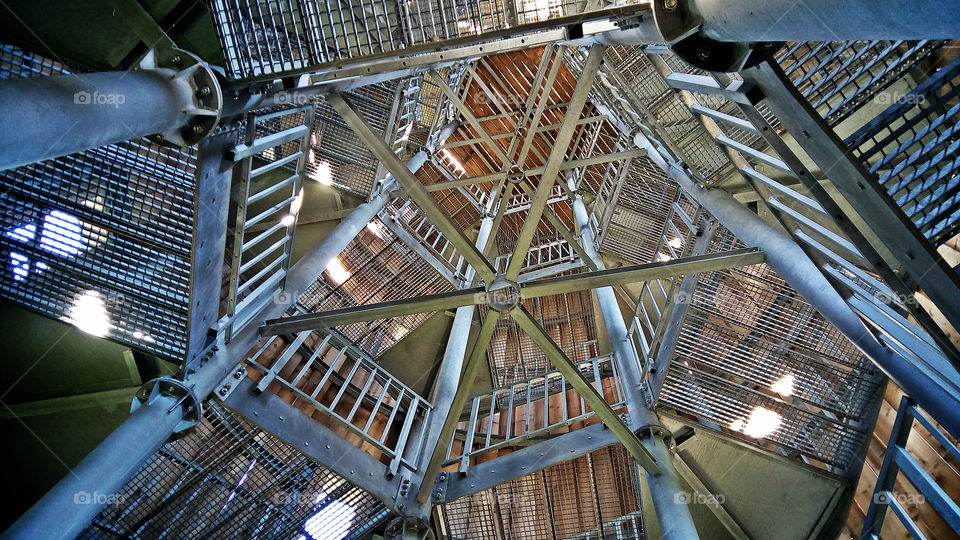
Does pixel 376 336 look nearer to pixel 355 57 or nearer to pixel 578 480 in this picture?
pixel 578 480

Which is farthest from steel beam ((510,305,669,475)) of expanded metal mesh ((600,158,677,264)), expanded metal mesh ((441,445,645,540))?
expanded metal mesh ((600,158,677,264))

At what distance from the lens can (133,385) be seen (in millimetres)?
9281

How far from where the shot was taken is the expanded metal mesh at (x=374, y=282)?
11875mm

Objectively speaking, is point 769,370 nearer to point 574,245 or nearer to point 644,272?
point 644,272

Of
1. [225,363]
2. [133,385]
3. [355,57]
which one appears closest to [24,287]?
[133,385]

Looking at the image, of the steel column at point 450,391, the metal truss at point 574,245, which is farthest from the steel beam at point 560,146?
the steel column at point 450,391

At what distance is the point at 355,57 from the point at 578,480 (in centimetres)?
973

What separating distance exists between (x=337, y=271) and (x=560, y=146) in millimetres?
6668

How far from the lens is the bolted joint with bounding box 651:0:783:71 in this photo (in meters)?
3.27

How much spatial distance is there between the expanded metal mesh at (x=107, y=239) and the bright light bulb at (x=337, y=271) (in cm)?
416

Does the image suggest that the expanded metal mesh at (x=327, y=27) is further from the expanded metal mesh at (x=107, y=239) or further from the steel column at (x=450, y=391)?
the steel column at (x=450, y=391)

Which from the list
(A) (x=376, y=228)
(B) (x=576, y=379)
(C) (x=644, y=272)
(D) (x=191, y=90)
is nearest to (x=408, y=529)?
(B) (x=576, y=379)

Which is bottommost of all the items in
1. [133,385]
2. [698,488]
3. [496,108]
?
[698,488]

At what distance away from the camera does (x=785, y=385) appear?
27.9 feet
